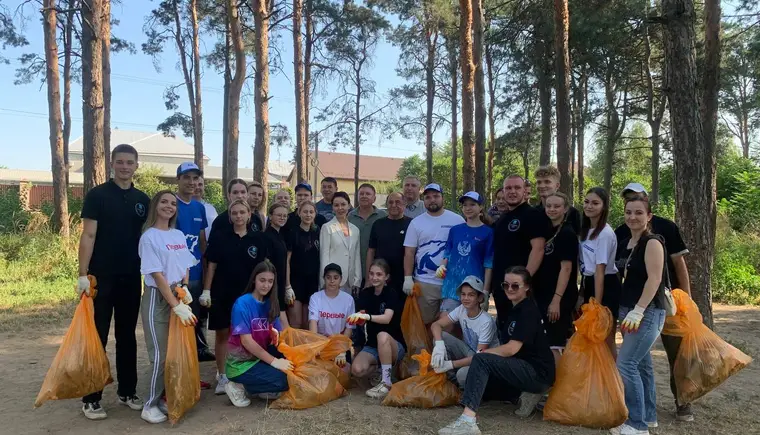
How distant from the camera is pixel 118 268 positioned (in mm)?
3736

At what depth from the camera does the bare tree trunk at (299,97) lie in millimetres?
17438

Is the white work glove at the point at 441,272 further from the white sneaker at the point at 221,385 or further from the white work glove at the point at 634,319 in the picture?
the white sneaker at the point at 221,385

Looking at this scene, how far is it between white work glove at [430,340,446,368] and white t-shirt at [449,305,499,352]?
293mm

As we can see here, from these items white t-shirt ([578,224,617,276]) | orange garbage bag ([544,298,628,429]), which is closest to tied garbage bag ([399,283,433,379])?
orange garbage bag ([544,298,628,429])

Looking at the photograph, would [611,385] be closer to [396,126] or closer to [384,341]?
[384,341]

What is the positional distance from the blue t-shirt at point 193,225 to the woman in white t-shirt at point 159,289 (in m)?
0.61

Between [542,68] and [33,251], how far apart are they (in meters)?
13.3

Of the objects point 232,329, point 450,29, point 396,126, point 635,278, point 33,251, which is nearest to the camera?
point 635,278

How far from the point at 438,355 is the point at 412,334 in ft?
2.25

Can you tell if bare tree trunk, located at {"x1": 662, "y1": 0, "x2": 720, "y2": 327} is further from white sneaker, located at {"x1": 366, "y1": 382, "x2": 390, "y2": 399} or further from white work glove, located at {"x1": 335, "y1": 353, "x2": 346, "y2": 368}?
white work glove, located at {"x1": 335, "y1": 353, "x2": 346, "y2": 368}

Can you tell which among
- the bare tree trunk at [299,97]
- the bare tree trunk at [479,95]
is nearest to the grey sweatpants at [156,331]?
the bare tree trunk at [479,95]

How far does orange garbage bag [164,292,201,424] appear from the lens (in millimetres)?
3578

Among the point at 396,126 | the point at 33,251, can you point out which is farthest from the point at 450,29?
the point at 33,251

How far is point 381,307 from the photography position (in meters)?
4.48
